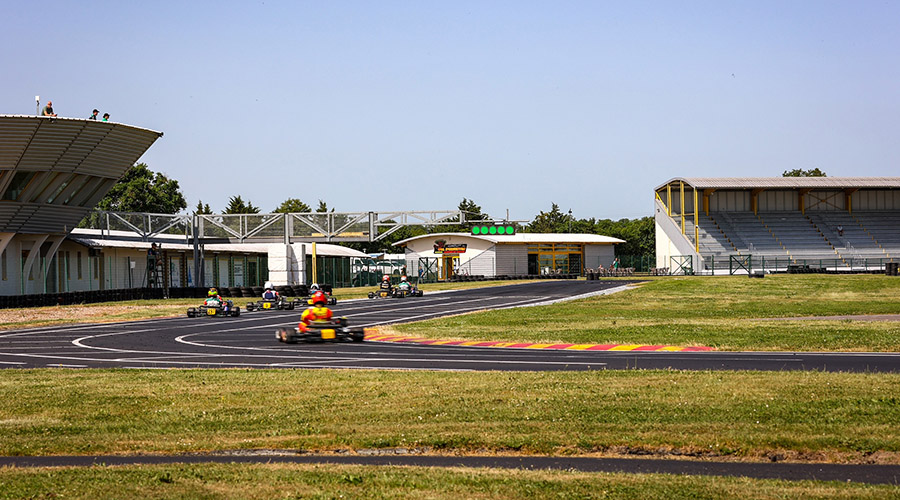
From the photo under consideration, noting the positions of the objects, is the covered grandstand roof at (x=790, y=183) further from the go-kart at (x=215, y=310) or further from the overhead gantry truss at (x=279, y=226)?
the go-kart at (x=215, y=310)

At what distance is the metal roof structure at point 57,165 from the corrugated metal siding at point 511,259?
4725 centimetres

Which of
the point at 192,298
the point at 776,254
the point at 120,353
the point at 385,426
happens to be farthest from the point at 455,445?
the point at 776,254

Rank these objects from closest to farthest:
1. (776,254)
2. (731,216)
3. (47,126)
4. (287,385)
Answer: (287,385) < (47,126) < (776,254) < (731,216)

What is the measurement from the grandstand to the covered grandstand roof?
0.28ft

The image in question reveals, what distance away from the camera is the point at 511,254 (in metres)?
95.2

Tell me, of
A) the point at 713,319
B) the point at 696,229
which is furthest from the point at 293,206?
the point at 713,319

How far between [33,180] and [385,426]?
141ft

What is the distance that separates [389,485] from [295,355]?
1337cm

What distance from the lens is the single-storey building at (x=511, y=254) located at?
307 feet

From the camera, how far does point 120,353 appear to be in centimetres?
2239

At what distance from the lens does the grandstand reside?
3007 inches

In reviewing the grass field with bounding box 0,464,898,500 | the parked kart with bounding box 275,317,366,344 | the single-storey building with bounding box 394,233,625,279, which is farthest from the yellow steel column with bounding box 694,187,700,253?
the grass field with bounding box 0,464,898,500

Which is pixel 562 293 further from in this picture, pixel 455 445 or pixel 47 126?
pixel 455 445

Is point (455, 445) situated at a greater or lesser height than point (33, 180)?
lesser
